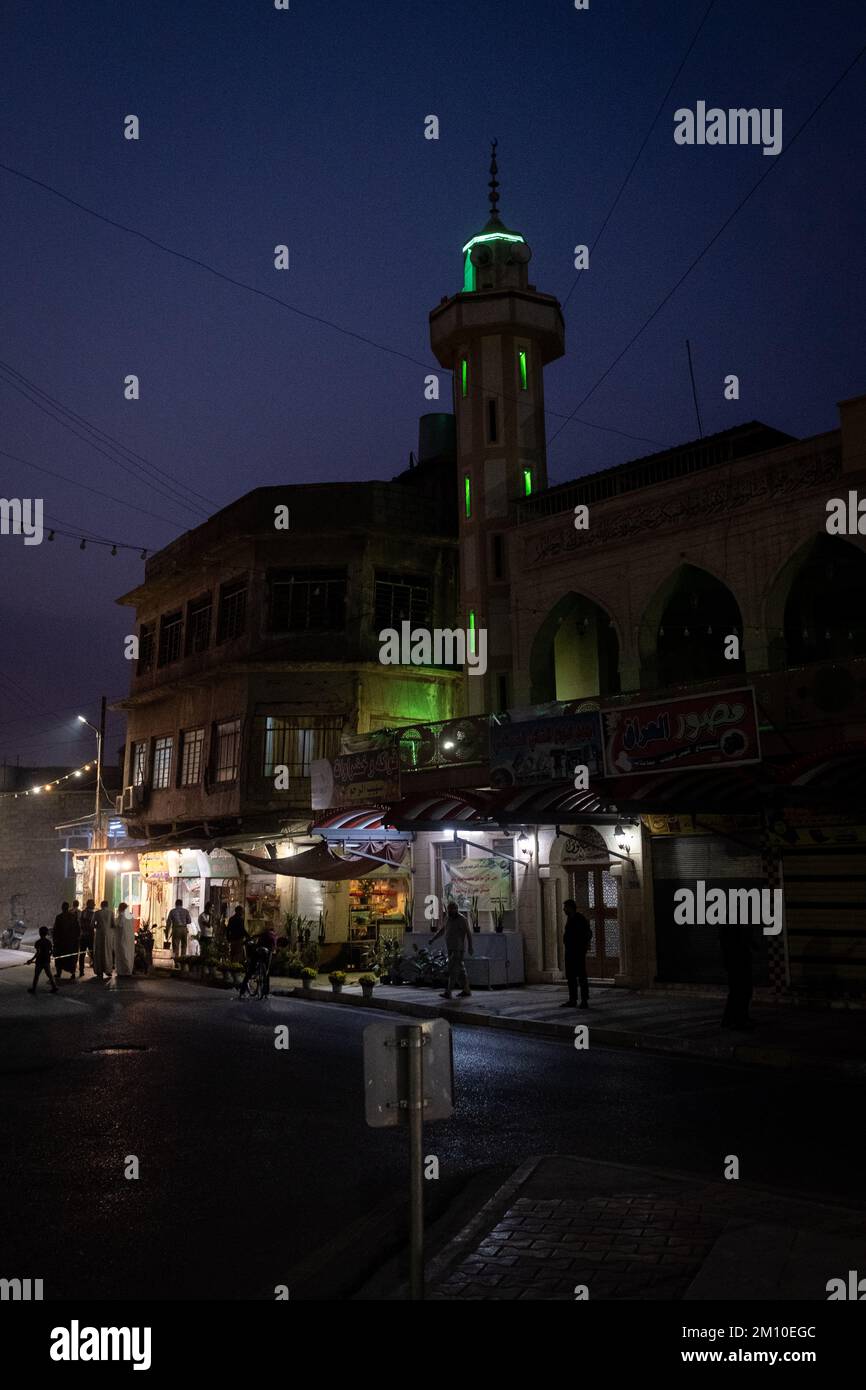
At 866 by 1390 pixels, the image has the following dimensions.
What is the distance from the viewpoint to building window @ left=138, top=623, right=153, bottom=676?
128 ft

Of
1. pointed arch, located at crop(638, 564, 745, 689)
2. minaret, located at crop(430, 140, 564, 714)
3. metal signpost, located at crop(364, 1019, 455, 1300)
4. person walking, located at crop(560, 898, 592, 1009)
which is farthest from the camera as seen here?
minaret, located at crop(430, 140, 564, 714)

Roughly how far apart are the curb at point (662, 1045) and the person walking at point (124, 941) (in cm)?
888

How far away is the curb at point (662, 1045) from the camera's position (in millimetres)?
12625

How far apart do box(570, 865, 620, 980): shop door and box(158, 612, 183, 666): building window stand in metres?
19.1

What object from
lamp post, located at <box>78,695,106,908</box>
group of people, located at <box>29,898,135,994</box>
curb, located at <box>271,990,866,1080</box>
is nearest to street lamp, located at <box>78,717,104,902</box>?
lamp post, located at <box>78,695,106,908</box>

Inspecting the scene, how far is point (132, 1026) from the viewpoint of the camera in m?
15.7

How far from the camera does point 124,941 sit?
84.4 ft

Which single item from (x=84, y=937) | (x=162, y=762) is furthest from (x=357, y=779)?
(x=162, y=762)

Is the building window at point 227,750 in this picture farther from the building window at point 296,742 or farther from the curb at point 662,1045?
the curb at point 662,1045

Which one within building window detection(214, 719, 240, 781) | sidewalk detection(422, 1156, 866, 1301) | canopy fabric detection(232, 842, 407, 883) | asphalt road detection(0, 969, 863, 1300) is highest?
building window detection(214, 719, 240, 781)

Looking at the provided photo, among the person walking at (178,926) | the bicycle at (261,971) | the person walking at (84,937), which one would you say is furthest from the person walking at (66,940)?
the bicycle at (261,971)

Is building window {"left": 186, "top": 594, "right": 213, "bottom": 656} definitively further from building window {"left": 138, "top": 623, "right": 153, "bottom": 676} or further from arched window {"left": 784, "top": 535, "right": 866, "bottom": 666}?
arched window {"left": 784, "top": 535, "right": 866, "bottom": 666}

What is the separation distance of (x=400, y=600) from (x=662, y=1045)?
2037 cm
